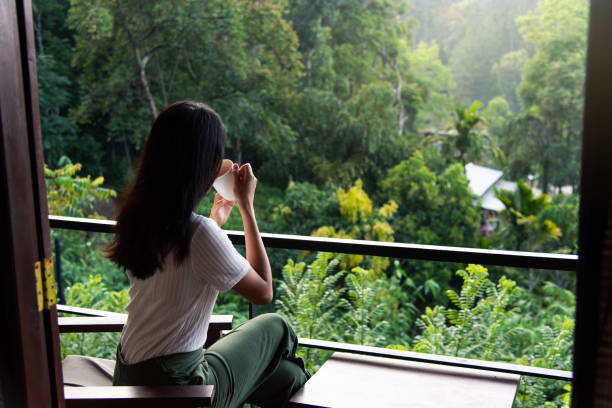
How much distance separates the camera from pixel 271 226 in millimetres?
10906

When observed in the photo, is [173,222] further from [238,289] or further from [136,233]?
[238,289]

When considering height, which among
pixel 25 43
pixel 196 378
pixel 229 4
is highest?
pixel 229 4

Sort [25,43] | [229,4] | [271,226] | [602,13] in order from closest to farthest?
1. [602,13]
2. [25,43]
3. [271,226]
4. [229,4]

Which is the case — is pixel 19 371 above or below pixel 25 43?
below

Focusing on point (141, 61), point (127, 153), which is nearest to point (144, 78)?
point (141, 61)

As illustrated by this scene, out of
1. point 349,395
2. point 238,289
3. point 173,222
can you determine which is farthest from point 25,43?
point 349,395

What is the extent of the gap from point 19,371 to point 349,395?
32.3 inches

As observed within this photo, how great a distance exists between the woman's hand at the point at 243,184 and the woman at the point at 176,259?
5.9 inches

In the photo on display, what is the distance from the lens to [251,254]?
1.37 metres

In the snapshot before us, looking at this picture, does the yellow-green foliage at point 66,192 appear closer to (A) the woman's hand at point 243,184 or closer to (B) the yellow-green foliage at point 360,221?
(B) the yellow-green foliage at point 360,221

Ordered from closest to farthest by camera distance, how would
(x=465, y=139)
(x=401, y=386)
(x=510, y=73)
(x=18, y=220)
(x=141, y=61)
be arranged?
(x=18, y=220) → (x=401, y=386) → (x=141, y=61) → (x=465, y=139) → (x=510, y=73)

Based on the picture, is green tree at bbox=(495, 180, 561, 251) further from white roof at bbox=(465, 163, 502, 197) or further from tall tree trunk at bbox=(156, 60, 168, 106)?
tall tree trunk at bbox=(156, 60, 168, 106)

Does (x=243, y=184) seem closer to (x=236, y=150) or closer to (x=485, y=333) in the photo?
(x=485, y=333)

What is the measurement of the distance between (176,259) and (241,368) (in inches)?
13.0
